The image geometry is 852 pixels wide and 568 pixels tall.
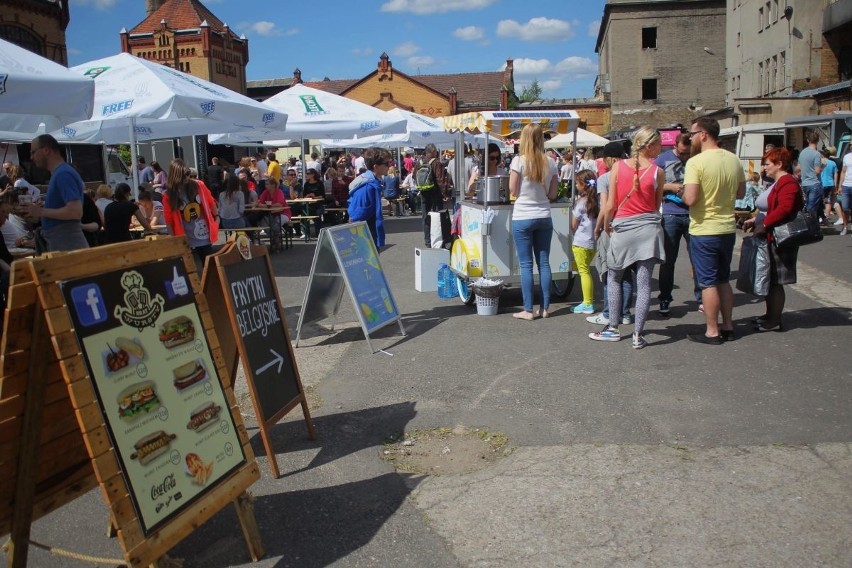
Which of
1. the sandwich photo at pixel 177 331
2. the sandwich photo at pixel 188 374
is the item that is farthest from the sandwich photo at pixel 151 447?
the sandwich photo at pixel 177 331

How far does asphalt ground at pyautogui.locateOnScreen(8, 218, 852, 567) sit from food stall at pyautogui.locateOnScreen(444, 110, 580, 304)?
1.26 m

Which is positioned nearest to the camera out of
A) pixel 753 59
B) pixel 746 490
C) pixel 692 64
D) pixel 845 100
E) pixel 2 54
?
pixel 746 490

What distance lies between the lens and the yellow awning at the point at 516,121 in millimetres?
8141

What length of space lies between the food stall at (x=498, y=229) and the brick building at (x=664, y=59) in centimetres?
4754

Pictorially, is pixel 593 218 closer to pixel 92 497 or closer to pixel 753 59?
pixel 92 497

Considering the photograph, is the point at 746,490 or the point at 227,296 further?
the point at 227,296

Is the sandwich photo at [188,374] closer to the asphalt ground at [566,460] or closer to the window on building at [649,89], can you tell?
the asphalt ground at [566,460]

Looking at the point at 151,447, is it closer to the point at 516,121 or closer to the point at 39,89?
the point at 39,89

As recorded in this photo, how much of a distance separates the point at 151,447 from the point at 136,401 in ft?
0.68

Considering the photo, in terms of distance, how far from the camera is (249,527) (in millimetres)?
3359

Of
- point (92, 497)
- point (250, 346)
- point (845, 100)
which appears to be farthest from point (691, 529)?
point (845, 100)

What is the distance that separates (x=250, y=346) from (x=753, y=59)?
42.1 meters

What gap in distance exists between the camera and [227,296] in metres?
4.25

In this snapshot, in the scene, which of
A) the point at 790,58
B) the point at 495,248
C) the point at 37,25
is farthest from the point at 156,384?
the point at 790,58
